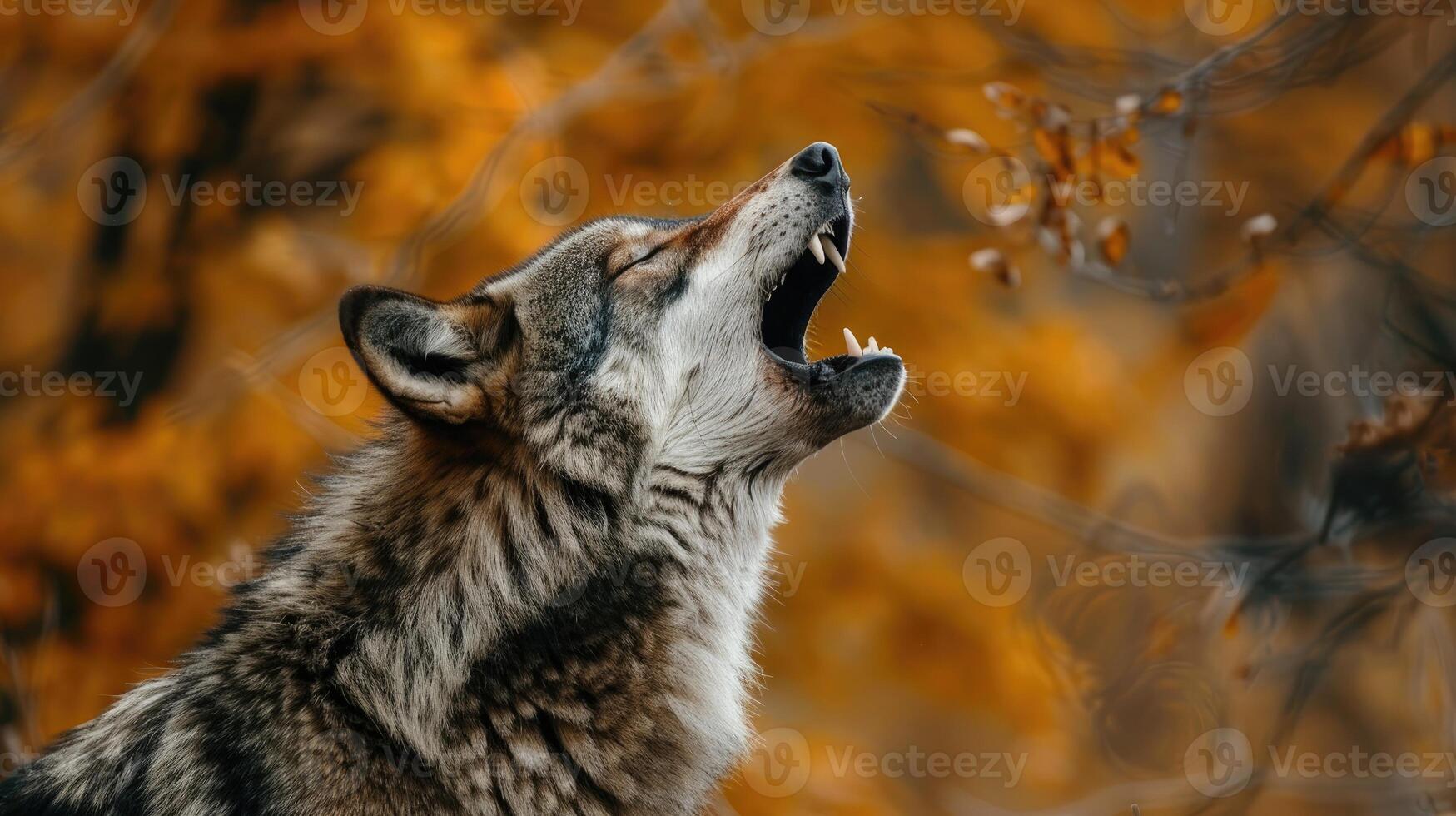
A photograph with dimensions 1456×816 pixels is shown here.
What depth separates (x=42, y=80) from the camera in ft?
24.3

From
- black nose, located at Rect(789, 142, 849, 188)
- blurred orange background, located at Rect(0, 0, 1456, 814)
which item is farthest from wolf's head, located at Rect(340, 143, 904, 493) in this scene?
blurred orange background, located at Rect(0, 0, 1456, 814)

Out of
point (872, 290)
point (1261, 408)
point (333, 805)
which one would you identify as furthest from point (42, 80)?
→ point (1261, 408)

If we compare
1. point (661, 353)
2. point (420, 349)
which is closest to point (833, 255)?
point (661, 353)

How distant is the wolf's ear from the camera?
2.71m

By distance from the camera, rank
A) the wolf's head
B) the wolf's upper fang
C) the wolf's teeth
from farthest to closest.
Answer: the wolf's teeth
the wolf's upper fang
the wolf's head

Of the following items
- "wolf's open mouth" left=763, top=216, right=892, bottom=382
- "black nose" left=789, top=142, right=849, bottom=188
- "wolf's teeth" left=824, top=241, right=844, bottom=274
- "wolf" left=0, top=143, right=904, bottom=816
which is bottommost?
"wolf" left=0, top=143, right=904, bottom=816

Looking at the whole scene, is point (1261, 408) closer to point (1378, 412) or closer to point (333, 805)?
point (1378, 412)

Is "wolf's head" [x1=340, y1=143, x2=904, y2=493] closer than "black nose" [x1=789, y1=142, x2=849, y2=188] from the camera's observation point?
Yes

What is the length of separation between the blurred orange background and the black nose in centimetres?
343

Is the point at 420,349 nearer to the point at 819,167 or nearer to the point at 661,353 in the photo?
the point at 661,353

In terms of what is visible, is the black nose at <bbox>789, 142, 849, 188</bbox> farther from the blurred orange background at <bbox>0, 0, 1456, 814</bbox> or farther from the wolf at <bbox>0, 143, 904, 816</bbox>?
the blurred orange background at <bbox>0, 0, 1456, 814</bbox>

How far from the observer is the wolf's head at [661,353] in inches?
123

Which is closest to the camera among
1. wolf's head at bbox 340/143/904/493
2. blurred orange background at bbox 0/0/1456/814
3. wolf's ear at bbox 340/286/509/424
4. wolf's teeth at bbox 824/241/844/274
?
wolf's ear at bbox 340/286/509/424

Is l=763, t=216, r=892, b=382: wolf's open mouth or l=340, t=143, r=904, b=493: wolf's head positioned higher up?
l=763, t=216, r=892, b=382: wolf's open mouth
